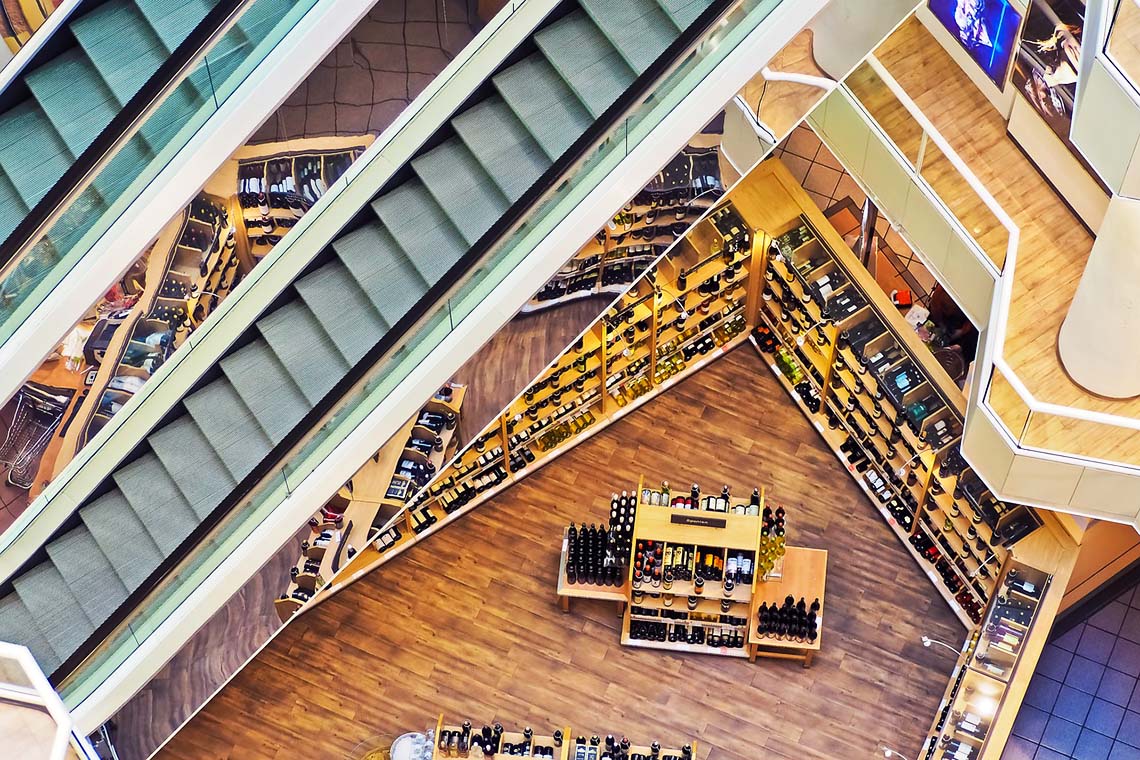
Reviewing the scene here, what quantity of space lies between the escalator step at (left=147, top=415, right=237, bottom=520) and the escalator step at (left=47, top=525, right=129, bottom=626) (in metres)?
0.81

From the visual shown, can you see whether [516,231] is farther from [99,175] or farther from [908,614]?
[908,614]

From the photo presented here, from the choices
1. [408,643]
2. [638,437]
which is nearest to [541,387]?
[638,437]

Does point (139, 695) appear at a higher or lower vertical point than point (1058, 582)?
lower

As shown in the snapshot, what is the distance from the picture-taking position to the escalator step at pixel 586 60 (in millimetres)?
11359

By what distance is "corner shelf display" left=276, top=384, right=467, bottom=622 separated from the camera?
12.3m

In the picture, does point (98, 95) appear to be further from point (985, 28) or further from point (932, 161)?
point (985, 28)

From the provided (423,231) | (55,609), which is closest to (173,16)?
(423,231)

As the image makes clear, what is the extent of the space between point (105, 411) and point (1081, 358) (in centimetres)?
707

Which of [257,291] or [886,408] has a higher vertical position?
[886,408]

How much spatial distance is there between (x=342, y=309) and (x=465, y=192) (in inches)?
47.1

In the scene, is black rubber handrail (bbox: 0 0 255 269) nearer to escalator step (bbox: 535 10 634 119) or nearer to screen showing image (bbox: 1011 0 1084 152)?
escalator step (bbox: 535 10 634 119)

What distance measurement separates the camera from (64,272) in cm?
1142

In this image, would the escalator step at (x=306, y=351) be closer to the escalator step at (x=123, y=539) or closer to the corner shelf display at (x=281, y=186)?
the corner shelf display at (x=281, y=186)

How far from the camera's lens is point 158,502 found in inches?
476
